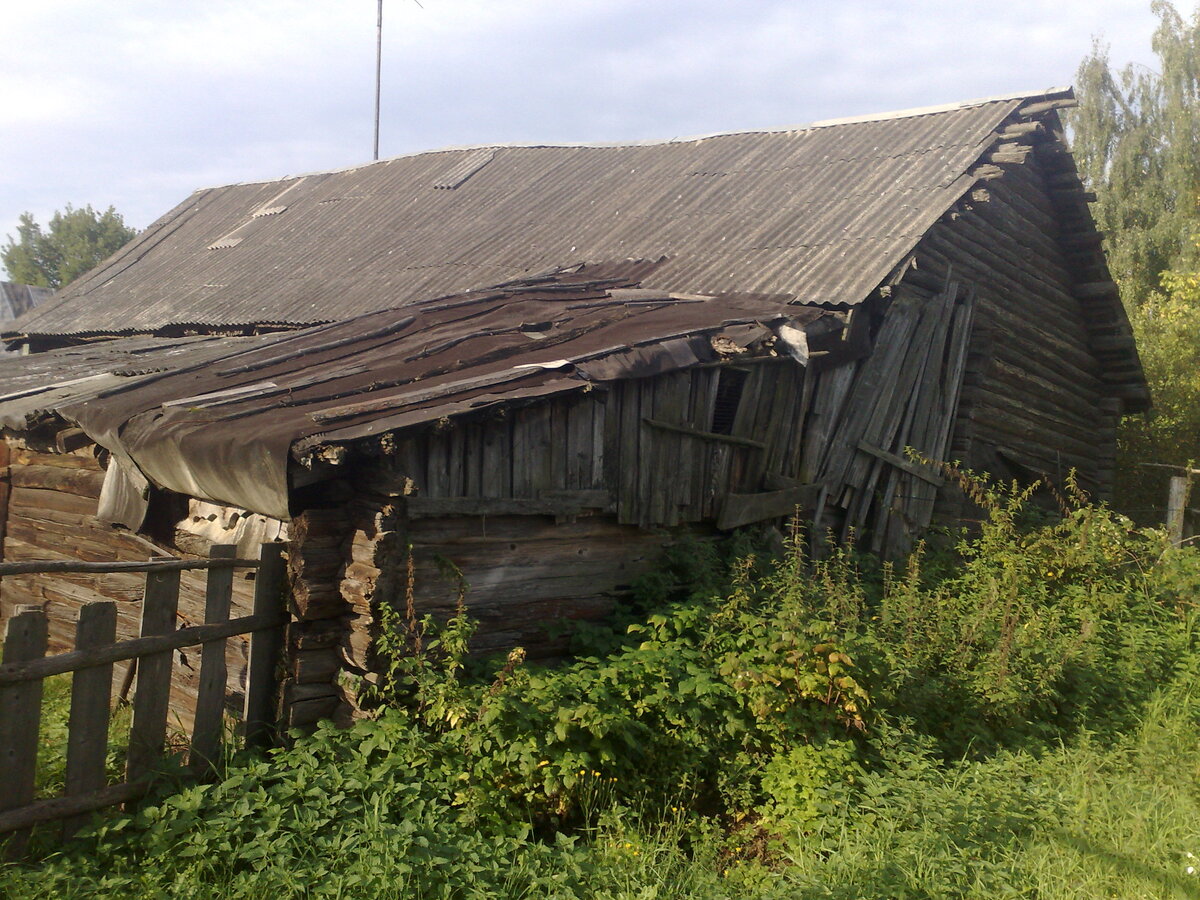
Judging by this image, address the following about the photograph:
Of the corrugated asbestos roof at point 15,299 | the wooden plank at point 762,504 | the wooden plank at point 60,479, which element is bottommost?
the wooden plank at point 60,479

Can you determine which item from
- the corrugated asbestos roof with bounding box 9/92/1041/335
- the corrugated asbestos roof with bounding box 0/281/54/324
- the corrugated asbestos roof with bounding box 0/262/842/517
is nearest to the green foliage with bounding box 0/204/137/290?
the corrugated asbestos roof with bounding box 0/281/54/324

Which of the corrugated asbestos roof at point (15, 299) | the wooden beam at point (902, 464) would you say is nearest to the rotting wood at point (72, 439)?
the wooden beam at point (902, 464)

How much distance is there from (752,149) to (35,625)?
1138 centimetres

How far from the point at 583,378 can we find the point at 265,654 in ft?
8.33

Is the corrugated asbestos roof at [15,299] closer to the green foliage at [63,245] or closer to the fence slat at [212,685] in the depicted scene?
the green foliage at [63,245]

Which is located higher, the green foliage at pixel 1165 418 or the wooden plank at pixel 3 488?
the green foliage at pixel 1165 418

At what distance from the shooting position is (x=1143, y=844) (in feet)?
15.6

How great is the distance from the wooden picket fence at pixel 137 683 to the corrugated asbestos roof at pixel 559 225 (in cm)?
549

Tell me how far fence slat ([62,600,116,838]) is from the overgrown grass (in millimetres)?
235

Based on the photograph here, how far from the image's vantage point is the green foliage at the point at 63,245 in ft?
171

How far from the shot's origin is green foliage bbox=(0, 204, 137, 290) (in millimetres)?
52250

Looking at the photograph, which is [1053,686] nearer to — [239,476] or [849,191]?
[239,476]

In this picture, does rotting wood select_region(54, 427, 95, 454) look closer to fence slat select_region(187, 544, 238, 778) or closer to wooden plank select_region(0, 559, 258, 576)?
wooden plank select_region(0, 559, 258, 576)

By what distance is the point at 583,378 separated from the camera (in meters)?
6.21
